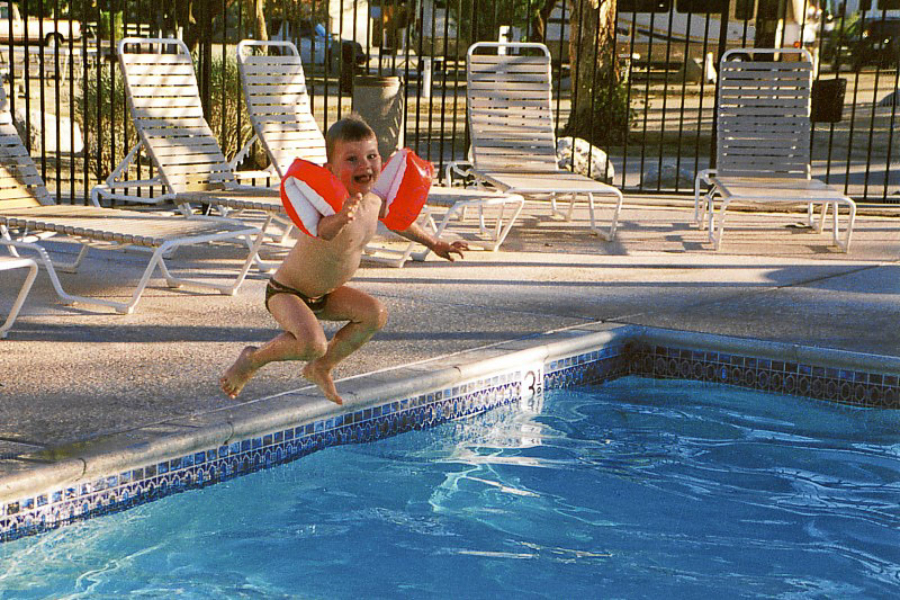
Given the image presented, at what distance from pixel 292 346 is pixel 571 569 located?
114 cm

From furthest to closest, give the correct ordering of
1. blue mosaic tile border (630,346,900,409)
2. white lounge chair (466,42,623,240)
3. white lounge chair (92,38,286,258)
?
white lounge chair (466,42,623,240)
white lounge chair (92,38,286,258)
blue mosaic tile border (630,346,900,409)

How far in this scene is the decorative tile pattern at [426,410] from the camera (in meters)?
3.60

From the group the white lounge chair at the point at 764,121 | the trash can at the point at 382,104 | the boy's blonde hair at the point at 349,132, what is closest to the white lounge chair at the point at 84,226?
the boy's blonde hair at the point at 349,132

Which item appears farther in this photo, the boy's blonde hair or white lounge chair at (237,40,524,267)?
white lounge chair at (237,40,524,267)

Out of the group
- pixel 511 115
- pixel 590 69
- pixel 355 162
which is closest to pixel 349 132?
pixel 355 162

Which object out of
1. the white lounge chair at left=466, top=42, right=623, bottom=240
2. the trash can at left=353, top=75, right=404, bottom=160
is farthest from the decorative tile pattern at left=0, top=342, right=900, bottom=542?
the trash can at left=353, top=75, right=404, bottom=160

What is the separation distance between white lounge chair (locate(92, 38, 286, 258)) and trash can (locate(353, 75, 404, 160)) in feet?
8.99

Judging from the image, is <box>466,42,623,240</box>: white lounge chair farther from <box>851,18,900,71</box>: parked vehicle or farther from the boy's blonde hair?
the boy's blonde hair

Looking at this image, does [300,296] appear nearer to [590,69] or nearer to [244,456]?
[244,456]

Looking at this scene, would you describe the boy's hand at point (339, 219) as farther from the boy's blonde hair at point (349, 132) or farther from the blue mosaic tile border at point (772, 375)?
the blue mosaic tile border at point (772, 375)

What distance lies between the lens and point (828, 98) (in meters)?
10.3

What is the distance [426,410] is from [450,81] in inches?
931

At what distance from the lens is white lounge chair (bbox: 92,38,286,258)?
25.0ft

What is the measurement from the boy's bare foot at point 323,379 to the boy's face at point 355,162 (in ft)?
2.28
